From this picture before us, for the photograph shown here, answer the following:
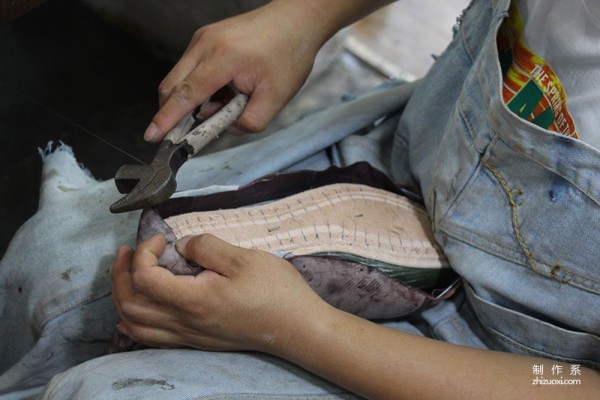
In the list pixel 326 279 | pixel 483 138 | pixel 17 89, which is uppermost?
pixel 483 138

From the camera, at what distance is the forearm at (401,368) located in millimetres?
549

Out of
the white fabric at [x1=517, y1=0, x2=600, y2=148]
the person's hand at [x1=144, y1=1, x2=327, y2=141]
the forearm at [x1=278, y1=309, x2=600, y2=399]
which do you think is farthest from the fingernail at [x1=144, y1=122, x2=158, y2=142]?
the white fabric at [x1=517, y1=0, x2=600, y2=148]

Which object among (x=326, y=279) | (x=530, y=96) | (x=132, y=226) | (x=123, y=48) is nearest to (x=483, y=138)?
(x=530, y=96)

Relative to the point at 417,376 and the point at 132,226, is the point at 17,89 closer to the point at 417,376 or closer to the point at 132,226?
the point at 132,226

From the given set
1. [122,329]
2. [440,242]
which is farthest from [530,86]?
[122,329]

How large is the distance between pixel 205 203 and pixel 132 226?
0.12 m

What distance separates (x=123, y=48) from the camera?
1172 millimetres

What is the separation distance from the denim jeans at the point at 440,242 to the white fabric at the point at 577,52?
0.05 metres

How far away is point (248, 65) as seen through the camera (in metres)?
0.71

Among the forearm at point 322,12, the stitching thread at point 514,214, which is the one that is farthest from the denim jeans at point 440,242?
the forearm at point 322,12

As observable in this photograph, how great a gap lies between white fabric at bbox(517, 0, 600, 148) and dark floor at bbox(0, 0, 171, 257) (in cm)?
68

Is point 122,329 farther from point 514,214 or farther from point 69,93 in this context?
point 69,93

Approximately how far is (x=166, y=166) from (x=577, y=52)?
14.7 inches

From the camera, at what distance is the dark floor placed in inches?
40.6
